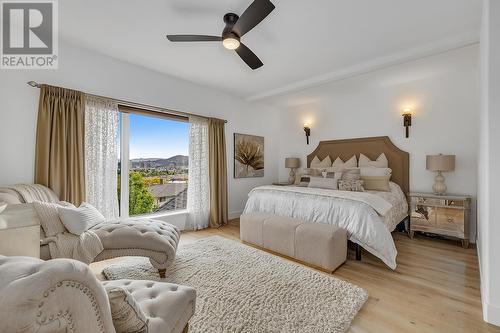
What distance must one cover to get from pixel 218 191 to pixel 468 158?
4111 millimetres

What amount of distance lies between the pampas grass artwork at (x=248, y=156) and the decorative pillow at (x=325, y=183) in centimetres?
160

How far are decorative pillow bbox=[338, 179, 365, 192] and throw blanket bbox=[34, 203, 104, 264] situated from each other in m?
3.38

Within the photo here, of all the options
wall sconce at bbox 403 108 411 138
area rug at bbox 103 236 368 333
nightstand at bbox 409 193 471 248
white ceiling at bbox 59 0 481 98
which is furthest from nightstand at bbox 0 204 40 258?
wall sconce at bbox 403 108 411 138

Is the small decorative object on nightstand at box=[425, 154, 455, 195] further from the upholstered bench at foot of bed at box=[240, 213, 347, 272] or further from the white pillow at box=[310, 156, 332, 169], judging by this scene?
the upholstered bench at foot of bed at box=[240, 213, 347, 272]

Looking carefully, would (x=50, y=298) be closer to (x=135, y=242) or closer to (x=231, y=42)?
(x=135, y=242)

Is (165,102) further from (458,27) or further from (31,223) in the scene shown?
(458,27)

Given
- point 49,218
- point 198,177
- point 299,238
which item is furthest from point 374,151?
point 49,218

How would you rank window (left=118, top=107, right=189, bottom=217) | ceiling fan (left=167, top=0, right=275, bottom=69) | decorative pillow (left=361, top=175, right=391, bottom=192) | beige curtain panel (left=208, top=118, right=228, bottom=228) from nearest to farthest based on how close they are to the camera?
1. ceiling fan (left=167, top=0, right=275, bottom=69)
2. window (left=118, top=107, right=189, bottom=217)
3. decorative pillow (left=361, top=175, right=391, bottom=192)
4. beige curtain panel (left=208, top=118, right=228, bottom=228)

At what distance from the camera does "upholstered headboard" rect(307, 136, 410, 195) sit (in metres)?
4.07

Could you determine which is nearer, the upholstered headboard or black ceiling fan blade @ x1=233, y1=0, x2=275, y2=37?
black ceiling fan blade @ x1=233, y1=0, x2=275, y2=37

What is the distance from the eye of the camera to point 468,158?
11.5 ft

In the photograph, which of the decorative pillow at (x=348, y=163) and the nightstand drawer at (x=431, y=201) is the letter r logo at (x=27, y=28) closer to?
the decorative pillow at (x=348, y=163)

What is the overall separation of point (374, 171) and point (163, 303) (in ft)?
13.1

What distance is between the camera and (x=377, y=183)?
12.7 ft
